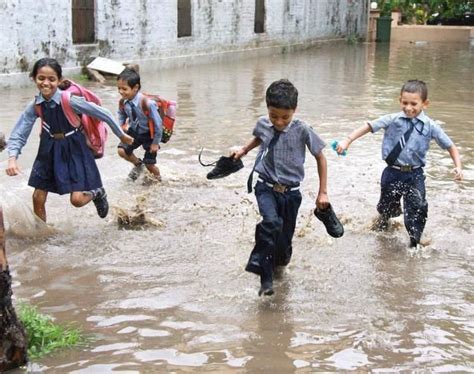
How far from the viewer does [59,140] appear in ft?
17.7

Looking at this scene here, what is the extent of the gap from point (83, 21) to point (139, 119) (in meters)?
10.3

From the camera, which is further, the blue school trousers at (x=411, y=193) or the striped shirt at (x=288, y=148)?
the blue school trousers at (x=411, y=193)

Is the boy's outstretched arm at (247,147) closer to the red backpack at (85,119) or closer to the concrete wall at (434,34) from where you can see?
the red backpack at (85,119)

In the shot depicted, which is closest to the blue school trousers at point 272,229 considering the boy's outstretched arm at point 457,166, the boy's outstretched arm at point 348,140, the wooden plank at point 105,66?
the boy's outstretched arm at point 348,140

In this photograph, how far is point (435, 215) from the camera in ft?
21.3

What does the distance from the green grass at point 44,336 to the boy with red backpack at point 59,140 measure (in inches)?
66.7

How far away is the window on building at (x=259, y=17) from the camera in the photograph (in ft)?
82.9

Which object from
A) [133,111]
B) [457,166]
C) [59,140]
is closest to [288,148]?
[457,166]

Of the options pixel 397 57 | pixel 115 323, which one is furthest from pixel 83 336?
pixel 397 57

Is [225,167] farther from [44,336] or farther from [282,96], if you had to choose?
[44,336]

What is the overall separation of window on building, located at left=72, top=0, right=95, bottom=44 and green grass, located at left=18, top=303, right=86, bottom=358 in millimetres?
13595

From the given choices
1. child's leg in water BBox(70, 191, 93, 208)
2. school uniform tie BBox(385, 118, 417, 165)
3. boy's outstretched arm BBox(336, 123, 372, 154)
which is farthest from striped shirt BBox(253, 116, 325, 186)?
child's leg in water BBox(70, 191, 93, 208)

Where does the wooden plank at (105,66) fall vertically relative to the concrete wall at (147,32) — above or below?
below

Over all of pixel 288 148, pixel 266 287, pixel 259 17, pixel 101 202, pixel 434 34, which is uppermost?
pixel 259 17
